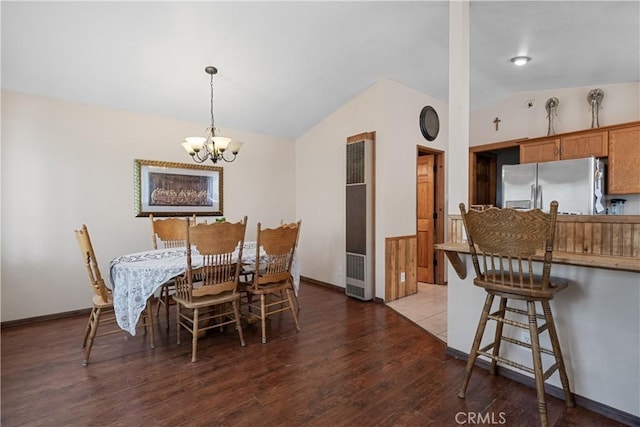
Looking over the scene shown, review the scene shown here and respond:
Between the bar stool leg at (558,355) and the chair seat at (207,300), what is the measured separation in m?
2.19

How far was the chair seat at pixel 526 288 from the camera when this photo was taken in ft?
5.34

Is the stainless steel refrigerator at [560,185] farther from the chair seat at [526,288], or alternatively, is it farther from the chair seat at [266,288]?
the chair seat at [266,288]

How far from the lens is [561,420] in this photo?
1723mm

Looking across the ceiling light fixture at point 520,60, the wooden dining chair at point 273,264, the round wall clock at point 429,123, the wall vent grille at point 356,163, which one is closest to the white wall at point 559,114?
the round wall clock at point 429,123

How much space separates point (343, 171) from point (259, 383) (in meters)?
2.99

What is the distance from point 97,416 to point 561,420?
2.56 metres

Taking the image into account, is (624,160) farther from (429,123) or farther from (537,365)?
(537,365)

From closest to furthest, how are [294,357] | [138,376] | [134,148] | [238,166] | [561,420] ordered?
[561,420] < [138,376] < [294,357] < [134,148] < [238,166]

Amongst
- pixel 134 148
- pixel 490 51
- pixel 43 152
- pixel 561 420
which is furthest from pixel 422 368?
pixel 43 152

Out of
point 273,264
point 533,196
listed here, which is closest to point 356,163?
Result: point 273,264

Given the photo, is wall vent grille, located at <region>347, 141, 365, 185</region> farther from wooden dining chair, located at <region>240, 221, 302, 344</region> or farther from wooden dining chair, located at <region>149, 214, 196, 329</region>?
wooden dining chair, located at <region>149, 214, 196, 329</region>

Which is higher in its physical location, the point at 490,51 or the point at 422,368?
the point at 490,51

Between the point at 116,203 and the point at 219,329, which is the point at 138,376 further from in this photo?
the point at 116,203

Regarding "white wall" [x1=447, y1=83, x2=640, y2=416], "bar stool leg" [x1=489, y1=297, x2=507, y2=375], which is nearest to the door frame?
"white wall" [x1=447, y1=83, x2=640, y2=416]
